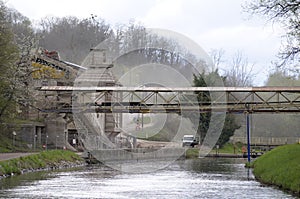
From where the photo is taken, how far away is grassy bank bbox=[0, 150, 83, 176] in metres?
39.4

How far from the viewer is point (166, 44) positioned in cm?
5825

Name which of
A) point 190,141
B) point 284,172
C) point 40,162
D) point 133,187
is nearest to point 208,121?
point 190,141

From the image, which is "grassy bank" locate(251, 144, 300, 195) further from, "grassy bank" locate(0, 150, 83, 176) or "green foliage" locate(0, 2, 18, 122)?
"green foliage" locate(0, 2, 18, 122)

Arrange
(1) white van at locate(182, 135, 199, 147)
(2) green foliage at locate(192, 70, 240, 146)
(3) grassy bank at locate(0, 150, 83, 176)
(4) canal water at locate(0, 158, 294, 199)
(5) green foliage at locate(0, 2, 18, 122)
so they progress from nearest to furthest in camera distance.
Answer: (4) canal water at locate(0, 158, 294, 199) → (3) grassy bank at locate(0, 150, 83, 176) → (5) green foliage at locate(0, 2, 18, 122) → (2) green foliage at locate(192, 70, 240, 146) → (1) white van at locate(182, 135, 199, 147)

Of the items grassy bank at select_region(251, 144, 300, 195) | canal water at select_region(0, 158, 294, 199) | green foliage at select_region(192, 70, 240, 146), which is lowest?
canal water at select_region(0, 158, 294, 199)

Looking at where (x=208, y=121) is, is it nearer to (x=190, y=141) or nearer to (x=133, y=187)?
(x=190, y=141)

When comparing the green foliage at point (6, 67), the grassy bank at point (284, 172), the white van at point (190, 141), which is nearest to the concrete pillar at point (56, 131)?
the green foliage at point (6, 67)

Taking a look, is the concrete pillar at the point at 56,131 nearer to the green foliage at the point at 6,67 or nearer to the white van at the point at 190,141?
the green foliage at the point at 6,67

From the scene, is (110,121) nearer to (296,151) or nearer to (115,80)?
(115,80)

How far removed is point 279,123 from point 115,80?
48.4 metres

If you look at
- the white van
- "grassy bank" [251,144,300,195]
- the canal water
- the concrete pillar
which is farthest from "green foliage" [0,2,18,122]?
the white van

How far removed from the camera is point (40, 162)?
46812 millimetres

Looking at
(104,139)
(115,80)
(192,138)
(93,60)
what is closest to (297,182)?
(115,80)

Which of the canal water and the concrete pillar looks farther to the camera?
the concrete pillar
